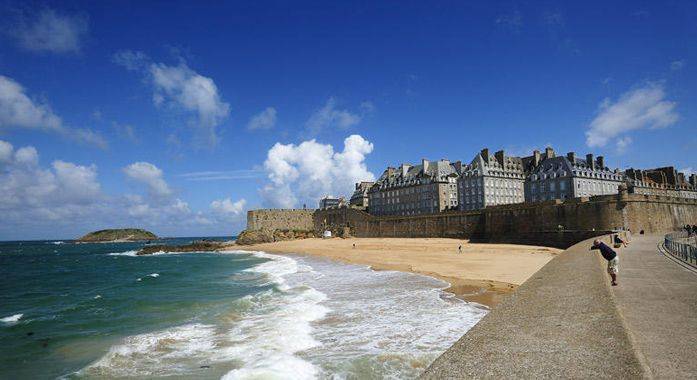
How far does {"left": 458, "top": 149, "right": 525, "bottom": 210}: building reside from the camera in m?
72.2

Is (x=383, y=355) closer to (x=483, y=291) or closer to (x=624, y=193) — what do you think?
(x=483, y=291)

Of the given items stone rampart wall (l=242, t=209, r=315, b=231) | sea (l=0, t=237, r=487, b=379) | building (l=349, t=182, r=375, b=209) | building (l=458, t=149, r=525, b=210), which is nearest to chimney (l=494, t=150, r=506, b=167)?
building (l=458, t=149, r=525, b=210)

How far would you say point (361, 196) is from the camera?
108 m

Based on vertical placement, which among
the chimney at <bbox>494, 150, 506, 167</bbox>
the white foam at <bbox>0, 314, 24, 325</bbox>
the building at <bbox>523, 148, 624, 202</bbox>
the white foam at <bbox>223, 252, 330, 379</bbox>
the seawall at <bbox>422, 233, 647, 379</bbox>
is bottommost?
the white foam at <bbox>0, 314, 24, 325</bbox>

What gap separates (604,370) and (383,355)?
708 cm

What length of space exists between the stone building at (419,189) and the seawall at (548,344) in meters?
72.2

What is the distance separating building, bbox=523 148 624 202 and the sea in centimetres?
4779

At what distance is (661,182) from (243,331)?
83817 mm

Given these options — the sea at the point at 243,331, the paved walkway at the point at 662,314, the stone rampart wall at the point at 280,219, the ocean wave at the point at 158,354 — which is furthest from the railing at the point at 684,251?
the stone rampart wall at the point at 280,219

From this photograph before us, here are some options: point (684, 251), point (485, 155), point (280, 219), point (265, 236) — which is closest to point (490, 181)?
point (485, 155)

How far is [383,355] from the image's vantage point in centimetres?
1027

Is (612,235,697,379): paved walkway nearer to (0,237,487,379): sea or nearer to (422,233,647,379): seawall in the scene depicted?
(422,233,647,379): seawall

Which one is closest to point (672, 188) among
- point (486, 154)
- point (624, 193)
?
point (486, 154)

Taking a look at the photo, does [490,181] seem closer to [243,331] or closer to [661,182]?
[661,182]
